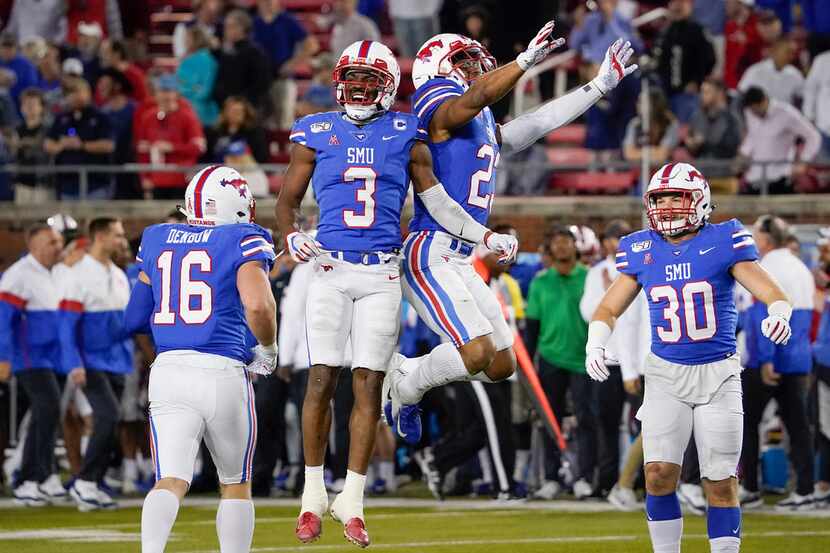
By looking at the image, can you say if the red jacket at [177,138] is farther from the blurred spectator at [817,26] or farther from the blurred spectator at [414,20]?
the blurred spectator at [817,26]

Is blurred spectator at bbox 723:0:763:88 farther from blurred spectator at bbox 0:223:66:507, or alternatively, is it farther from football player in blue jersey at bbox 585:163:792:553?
football player in blue jersey at bbox 585:163:792:553

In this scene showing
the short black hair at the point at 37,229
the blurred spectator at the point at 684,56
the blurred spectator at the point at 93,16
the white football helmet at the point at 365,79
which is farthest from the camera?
the blurred spectator at the point at 93,16

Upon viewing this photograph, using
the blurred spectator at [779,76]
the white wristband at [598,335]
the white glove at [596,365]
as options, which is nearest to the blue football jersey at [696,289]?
the white wristband at [598,335]

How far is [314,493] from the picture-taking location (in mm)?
9414

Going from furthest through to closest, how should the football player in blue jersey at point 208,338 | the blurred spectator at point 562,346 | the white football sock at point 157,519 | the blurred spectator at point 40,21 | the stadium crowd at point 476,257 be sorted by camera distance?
the blurred spectator at point 40,21, the blurred spectator at point 562,346, the stadium crowd at point 476,257, the football player in blue jersey at point 208,338, the white football sock at point 157,519

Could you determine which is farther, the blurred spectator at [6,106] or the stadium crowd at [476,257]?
the blurred spectator at [6,106]

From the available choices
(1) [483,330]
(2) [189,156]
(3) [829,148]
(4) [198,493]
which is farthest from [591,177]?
(1) [483,330]

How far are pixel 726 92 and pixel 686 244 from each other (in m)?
9.87

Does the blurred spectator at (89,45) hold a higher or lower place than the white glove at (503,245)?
higher

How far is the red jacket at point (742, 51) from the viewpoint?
20.3m

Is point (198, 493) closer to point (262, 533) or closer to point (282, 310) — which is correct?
point (282, 310)

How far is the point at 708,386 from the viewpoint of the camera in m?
9.27

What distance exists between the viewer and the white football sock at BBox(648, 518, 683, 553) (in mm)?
9234

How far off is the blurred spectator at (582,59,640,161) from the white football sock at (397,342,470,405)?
9.00 metres
